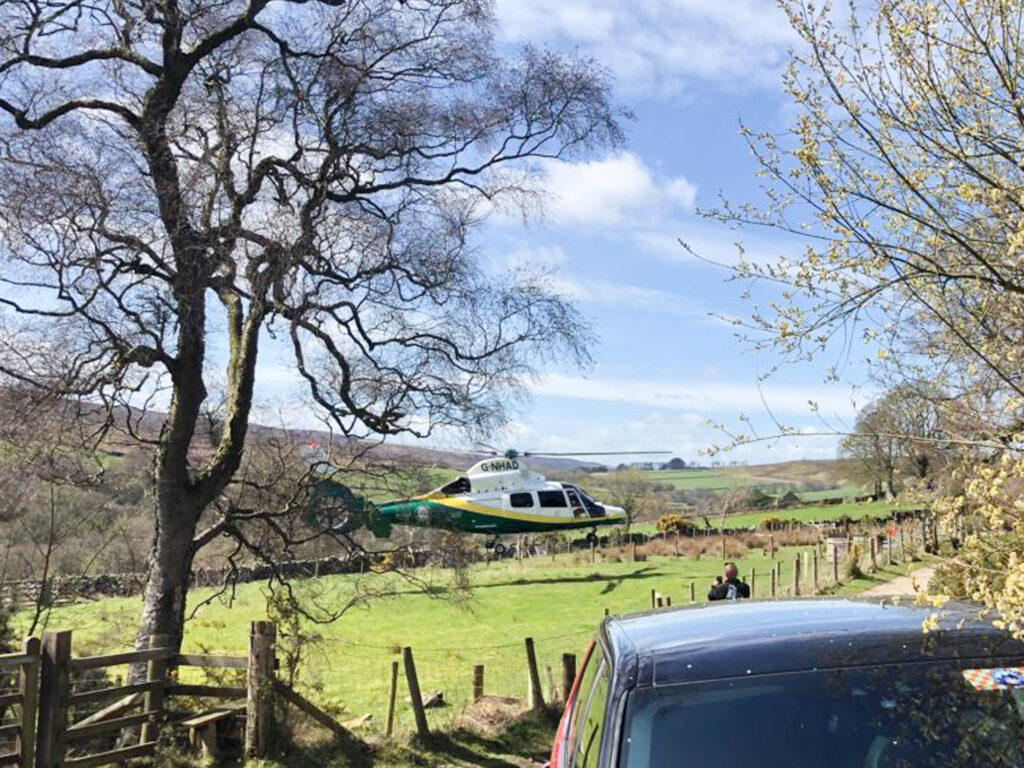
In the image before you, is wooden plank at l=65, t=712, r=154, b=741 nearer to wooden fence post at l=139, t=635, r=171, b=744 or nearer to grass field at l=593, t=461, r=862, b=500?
wooden fence post at l=139, t=635, r=171, b=744

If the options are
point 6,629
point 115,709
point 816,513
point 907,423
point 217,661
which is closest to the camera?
point 907,423

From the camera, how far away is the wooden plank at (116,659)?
27.1 feet

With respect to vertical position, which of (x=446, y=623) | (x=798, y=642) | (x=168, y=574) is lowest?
(x=446, y=623)

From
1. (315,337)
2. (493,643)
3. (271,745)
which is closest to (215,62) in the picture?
(315,337)

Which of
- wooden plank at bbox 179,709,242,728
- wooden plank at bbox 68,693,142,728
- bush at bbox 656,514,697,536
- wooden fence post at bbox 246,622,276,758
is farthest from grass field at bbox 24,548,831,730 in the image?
bush at bbox 656,514,697,536

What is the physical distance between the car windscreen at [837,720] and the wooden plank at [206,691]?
7785mm

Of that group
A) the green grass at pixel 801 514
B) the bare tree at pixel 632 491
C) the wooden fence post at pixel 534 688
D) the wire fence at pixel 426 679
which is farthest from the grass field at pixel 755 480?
the wooden fence post at pixel 534 688

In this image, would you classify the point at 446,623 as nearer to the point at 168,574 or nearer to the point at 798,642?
the point at 168,574

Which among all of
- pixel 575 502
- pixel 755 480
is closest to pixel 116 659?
pixel 575 502

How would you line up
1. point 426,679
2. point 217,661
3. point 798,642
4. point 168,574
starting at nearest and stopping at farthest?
point 798,642
point 217,661
point 168,574
point 426,679

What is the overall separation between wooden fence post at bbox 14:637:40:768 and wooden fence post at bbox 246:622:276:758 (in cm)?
208

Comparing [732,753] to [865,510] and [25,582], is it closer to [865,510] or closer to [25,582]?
[25,582]

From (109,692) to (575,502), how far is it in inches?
1399

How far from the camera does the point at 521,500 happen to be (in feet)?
135
